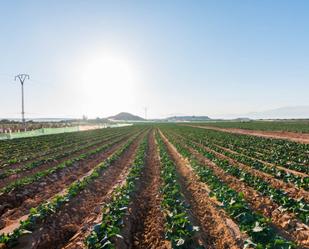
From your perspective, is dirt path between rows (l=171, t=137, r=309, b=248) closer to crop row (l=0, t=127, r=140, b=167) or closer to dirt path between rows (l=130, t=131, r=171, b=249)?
dirt path between rows (l=130, t=131, r=171, b=249)

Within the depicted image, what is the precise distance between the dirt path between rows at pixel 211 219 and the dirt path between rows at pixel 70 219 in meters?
3.10

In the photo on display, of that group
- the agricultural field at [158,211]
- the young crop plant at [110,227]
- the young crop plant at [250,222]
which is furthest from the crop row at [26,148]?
the young crop plant at [250,222]

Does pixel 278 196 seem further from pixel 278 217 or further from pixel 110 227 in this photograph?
pixel 110 227

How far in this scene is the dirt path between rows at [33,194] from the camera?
955 cm

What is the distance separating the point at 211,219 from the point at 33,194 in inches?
285

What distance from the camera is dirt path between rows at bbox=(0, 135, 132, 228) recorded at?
9.55 meters

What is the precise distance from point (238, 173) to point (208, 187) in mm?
2826

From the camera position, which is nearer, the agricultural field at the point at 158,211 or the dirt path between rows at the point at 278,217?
the agricultural field at the point at 158,211

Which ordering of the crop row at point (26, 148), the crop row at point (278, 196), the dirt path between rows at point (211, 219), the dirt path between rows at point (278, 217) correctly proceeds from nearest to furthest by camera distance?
the dirt path between rows at point (211, 219), the dirt path between rows at point (278, 217), the crop row at point (278, 196), the crop row at point (26, 148)

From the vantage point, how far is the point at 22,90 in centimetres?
5466

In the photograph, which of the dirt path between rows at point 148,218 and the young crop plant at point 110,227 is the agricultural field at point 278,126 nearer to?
the dirt path between rows at point 148,218

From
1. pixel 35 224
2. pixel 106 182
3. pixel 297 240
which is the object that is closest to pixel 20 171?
pixel 106 182

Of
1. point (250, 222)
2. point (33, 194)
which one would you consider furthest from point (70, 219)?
point (250, 222)

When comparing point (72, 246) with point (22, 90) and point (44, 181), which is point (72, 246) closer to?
point (44, 181)
